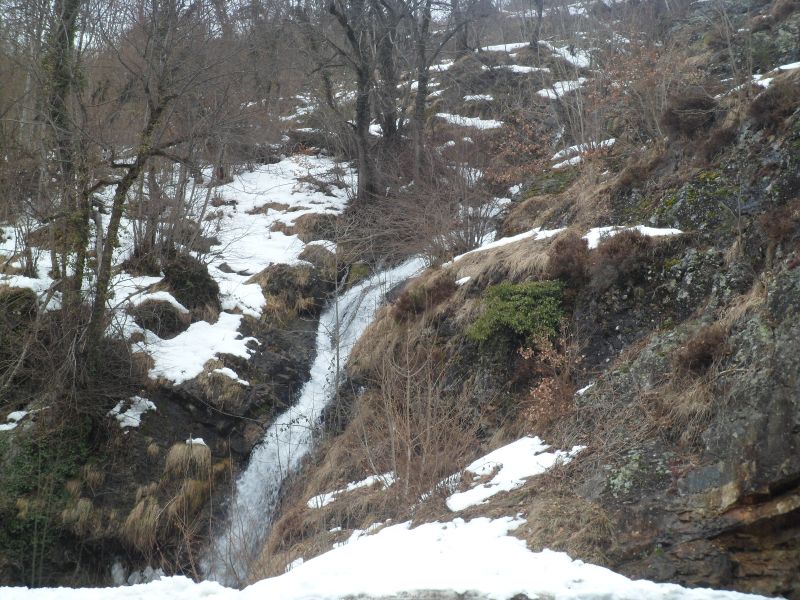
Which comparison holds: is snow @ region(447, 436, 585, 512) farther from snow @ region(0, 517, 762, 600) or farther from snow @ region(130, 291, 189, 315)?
snow @ region(130, 291, 189, 315)

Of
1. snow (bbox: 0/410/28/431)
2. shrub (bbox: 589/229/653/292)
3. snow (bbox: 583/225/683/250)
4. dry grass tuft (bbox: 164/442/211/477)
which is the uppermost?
snow (bbox: 583/225/683/250)

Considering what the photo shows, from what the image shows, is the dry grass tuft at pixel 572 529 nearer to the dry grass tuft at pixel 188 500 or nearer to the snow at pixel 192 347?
the dry grass tuft at pixel 188 500

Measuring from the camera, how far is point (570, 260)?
8.91m

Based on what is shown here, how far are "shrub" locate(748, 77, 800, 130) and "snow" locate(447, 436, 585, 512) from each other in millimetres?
5143

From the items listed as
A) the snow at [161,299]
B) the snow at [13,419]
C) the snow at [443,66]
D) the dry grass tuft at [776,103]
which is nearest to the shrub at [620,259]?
the dry grass tuft at [776,103]

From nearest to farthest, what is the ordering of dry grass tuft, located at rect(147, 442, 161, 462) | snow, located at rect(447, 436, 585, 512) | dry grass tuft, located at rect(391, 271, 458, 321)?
snow, located at rect(447, 436, 585, 512)
dry grass tuft, located at rect(147, 442, 161, 462)
dry grass tuft, located at rect(391, 271, 458, 321)

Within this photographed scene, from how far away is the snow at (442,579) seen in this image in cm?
424

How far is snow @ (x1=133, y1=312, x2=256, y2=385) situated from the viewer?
445 inches

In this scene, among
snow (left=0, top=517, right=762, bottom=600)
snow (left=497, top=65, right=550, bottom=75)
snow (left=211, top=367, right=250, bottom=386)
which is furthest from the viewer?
snow (left=497, top=65, right=550, bottom=75)

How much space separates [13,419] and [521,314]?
7.80m

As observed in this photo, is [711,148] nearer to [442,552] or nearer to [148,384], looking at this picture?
[442,552]

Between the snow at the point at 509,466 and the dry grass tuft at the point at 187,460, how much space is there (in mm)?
5017

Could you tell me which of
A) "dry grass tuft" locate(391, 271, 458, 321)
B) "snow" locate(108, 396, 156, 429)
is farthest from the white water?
"snow" locate(108, 396, 156, 429)

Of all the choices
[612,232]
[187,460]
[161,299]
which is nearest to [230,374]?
[187,460]
